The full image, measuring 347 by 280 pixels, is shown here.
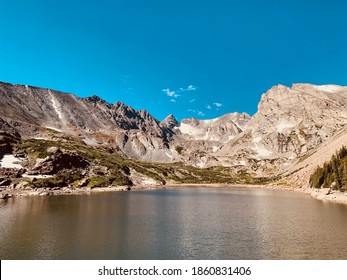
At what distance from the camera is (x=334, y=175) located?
14025cm

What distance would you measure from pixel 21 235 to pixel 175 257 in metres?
30.9

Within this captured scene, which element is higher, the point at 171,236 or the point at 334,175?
the point at 334,175

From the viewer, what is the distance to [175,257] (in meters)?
42.2

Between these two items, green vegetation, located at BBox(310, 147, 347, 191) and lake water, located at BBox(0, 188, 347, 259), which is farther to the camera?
green vegetation, located at BBox(310, 147, 347, 191)

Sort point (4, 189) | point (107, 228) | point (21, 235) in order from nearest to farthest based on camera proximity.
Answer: point (21, 235) < point (107, 228) < point (4, 189)

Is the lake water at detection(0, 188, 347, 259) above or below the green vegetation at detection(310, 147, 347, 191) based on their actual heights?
below

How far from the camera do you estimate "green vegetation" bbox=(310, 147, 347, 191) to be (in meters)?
134

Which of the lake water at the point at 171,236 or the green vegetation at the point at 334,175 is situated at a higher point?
the green vegetation at the point at 334,175

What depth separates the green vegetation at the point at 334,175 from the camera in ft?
438

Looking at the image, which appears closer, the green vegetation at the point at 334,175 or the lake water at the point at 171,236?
the lake water at the point at 171,236

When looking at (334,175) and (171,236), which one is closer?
(171,236)
